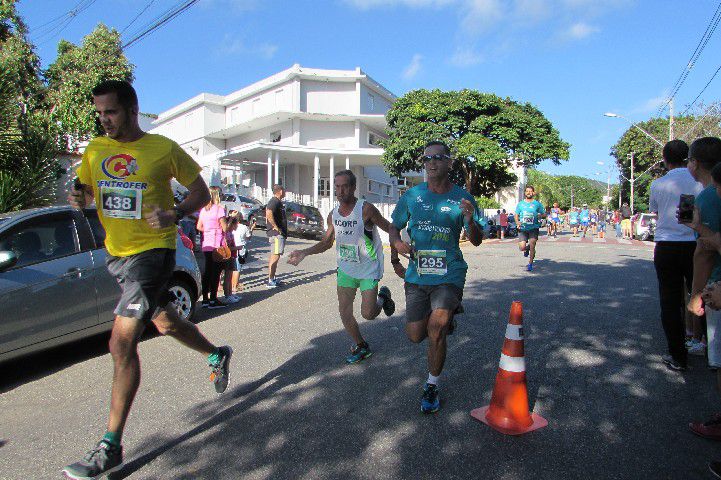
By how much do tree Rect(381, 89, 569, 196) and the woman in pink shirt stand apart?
802 inches

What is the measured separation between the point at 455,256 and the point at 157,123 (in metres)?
48.4

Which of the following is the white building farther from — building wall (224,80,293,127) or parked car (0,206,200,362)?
parked car (0,206,200,362)

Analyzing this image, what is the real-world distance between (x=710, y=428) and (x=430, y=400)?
176cm

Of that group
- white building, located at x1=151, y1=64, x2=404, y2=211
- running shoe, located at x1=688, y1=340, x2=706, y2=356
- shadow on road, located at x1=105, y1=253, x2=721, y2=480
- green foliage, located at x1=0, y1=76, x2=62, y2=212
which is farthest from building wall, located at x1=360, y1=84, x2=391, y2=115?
running shoe, located at x1=688, y1=340, x2=706, y2=356

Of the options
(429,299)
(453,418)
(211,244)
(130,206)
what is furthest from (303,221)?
(130,206)

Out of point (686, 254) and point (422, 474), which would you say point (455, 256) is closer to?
point (422, 474)

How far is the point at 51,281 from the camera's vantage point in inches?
193

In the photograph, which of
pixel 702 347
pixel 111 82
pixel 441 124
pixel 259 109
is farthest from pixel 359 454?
pixel 259 109

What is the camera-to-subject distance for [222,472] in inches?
113

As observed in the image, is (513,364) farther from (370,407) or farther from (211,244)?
(211,244)

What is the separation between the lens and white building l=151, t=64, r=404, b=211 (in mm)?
30969

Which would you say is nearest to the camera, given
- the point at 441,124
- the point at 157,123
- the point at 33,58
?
the point at 33,58

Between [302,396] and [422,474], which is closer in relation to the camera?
[422,474]

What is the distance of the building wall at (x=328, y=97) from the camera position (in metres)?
33.2
